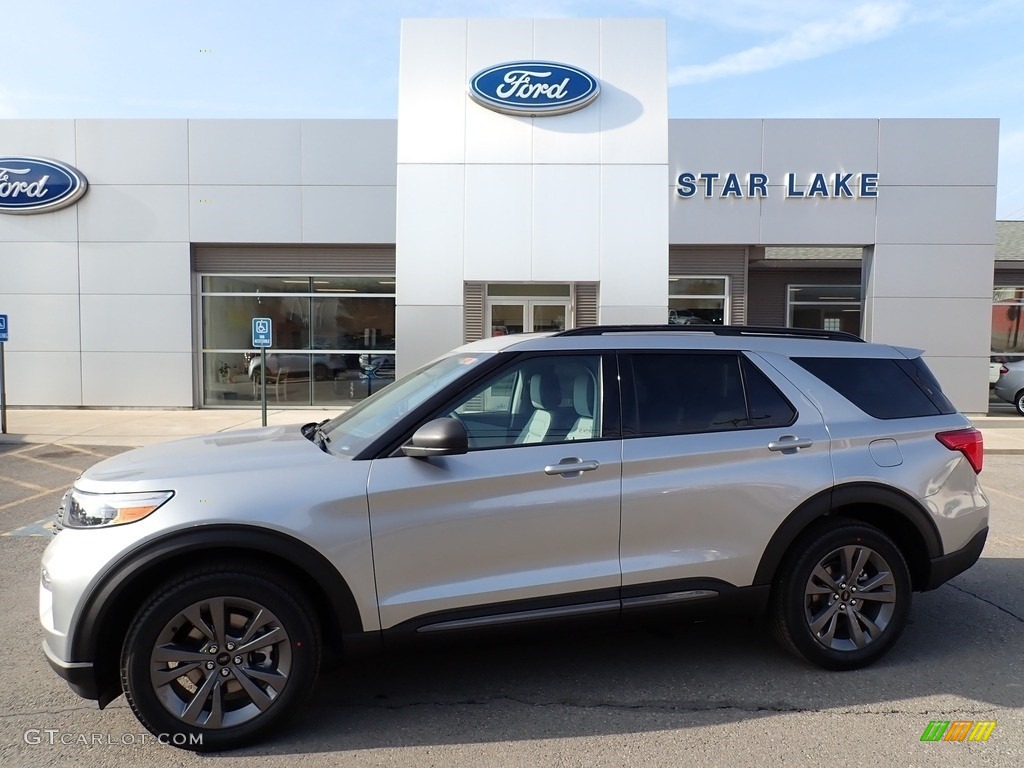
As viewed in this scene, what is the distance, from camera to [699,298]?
16812 millimetres

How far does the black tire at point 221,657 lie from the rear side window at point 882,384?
Result: 9.25 feet

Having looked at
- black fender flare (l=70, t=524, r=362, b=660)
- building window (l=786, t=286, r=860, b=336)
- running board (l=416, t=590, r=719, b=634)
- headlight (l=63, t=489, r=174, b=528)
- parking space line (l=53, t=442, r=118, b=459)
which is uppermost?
building window (l=786, t=286, r=860, b=336)

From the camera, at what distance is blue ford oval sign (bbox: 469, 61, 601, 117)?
11.9 m

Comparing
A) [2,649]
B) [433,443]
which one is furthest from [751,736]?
[2,649]

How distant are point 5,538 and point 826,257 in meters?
15.6

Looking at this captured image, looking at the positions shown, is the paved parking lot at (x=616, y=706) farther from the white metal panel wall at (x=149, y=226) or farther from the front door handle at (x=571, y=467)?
the white metal panel wall at (x=149, y=226)

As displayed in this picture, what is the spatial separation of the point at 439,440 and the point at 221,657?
1251 millimetres

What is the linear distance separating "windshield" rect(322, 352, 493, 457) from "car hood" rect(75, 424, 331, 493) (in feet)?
0.46

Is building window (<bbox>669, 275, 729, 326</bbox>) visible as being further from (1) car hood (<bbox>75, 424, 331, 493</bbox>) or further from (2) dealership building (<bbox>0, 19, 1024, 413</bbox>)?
(1) car hood (<bbox>75, 424, 331, 493</bbox>)

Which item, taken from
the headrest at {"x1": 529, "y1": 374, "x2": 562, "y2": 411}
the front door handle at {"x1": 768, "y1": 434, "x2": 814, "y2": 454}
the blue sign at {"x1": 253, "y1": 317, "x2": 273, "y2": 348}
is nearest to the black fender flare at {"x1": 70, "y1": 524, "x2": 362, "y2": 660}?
the headrest at {"x1": 529, "y1": 374, "x2": 562, "y2": 411}

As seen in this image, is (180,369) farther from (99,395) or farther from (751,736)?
(751,736)

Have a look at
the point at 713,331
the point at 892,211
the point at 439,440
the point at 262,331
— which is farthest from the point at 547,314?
the point at 439,440

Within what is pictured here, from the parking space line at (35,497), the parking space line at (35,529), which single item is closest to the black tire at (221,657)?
the parking space line at (35,529)

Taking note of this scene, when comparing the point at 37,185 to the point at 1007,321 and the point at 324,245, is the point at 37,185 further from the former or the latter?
the point at 1007,321
